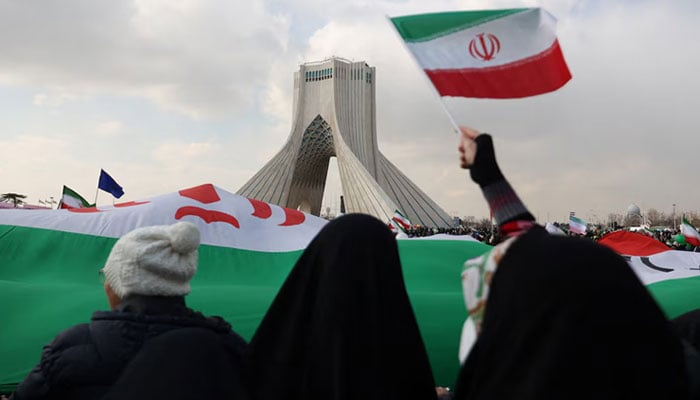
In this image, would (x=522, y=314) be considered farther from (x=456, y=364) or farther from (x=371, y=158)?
(x=371, y=158)

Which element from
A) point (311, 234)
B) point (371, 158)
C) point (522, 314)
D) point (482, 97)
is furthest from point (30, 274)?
point (371, 158)

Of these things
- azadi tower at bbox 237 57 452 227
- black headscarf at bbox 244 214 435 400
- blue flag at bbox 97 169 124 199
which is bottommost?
black headscarf at bbox 244 214 435 400

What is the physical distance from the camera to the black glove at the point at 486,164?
1426 mm

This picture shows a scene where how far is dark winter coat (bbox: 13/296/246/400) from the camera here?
1.74 metres

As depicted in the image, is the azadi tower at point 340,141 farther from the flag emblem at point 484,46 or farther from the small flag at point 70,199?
the flag emblem at point 484,46

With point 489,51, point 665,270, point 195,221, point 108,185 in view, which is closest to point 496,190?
point 489,51

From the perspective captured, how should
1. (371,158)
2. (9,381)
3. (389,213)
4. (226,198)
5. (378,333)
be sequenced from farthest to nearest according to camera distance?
(371,158) → (389,213) → (226,198) → (9,381) → (378,333)

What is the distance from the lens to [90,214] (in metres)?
5.08

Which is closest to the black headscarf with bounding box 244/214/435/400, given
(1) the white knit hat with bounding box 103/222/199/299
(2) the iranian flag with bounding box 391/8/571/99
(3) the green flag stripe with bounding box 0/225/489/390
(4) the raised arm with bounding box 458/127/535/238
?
(4) the raised arm with bounding box 458/127/535/238

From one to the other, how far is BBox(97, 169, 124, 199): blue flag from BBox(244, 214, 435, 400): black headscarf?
8617 mm

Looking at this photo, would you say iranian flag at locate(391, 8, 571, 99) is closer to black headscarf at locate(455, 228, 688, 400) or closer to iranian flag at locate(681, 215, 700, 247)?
black headscarf at locate(455, 228, 688, 400)

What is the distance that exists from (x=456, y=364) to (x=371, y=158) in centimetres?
2763

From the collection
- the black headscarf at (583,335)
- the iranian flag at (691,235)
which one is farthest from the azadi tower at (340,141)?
the black headscarf at (583,335)

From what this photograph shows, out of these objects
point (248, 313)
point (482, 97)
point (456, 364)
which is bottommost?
point (456, 364)
